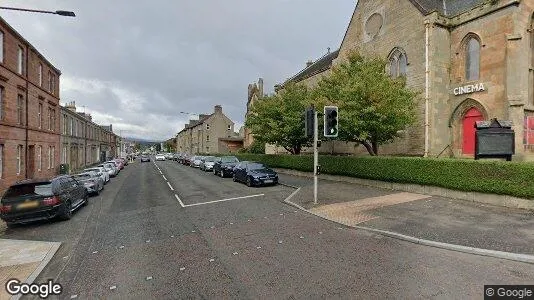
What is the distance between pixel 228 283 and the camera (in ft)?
17.3

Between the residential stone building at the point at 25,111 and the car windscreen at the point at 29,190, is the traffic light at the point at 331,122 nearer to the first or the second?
the car windscreen at the point at 29,190

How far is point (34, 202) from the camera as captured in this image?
33.0ft

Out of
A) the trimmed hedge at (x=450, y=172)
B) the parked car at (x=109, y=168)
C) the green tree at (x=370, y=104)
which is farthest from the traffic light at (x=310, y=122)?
the parked car at (x=109, y=168)

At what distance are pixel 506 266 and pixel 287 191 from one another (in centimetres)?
1095

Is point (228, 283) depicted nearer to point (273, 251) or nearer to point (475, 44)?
point (273, 251)

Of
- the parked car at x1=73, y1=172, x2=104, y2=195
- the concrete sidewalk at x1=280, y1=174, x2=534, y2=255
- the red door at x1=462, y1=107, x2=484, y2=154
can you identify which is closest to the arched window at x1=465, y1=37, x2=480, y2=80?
the red door at x1=462, y1=107, x2=484, y2=154

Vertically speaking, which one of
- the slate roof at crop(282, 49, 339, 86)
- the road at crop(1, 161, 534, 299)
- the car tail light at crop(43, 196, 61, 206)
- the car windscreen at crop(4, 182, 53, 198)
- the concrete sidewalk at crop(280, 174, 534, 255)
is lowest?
the road at crop(1, 161, 534, 299)

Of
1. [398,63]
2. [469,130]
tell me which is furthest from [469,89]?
[398,63]

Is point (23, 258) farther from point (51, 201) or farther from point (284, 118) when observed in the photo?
point (284, 118)

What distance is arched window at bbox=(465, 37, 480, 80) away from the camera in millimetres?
18125

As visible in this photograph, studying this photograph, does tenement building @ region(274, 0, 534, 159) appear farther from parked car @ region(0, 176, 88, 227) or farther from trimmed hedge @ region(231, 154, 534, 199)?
parked car @ region(0, 176, 88, 227)

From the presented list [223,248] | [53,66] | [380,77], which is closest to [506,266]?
[223,248]

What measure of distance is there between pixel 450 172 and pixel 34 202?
15.4m

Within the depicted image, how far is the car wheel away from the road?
1.05 feet
